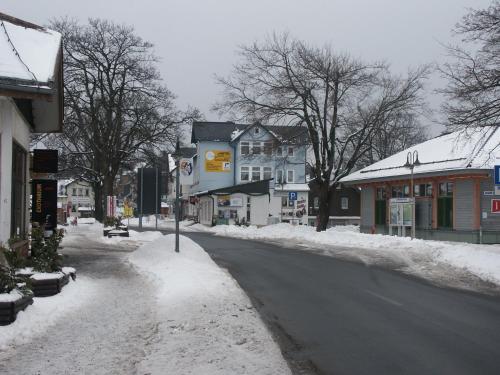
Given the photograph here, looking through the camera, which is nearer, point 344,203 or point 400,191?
point 400,191

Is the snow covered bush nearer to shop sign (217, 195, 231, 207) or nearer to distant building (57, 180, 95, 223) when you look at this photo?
shop sign (217, 195, 231, 207)

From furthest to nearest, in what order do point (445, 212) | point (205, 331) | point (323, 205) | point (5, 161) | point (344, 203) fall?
point (344, 203) → point (323, 205) → point (445, 212) → point (5, 161) → point (205, 331)

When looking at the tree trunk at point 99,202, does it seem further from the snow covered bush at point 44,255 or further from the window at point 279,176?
the snow covered bush at point 44,255

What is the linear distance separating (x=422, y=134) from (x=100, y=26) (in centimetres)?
4242

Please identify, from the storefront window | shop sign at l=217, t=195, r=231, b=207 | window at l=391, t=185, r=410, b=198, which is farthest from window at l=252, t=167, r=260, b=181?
the storefront window

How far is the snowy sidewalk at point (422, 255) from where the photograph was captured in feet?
52.3

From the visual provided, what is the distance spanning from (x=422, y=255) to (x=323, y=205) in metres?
16.2

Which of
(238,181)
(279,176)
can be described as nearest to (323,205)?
(238,181)

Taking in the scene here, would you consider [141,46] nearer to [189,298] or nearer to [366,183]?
[366,183]

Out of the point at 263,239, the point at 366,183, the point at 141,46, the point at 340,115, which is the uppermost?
the point at 141,46

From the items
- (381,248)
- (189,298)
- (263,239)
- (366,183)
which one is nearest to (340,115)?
(366,183)

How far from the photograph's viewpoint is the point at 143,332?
26.3 feet

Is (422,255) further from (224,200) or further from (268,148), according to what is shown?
(224,200)

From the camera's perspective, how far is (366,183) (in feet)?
123
